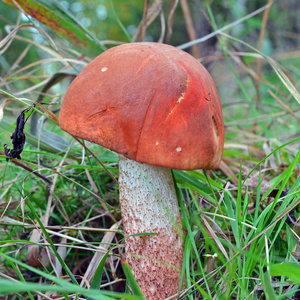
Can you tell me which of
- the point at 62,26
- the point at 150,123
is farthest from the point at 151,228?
the point at 62,26

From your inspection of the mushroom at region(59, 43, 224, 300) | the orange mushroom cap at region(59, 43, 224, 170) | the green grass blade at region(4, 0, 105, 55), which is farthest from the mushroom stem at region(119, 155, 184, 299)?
the green grass blade at region(4, 0, 105, 55)

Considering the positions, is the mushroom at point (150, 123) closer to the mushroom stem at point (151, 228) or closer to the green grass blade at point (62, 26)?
the mushroom stem at point (151, 228)

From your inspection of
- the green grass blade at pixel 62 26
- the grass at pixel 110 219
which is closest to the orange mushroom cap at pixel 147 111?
the grass at pixel 110 219

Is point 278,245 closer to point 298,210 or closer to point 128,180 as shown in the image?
point 298,210

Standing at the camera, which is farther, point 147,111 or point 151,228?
point 151,228

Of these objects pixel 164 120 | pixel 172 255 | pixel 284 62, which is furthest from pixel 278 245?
pixel 284 62

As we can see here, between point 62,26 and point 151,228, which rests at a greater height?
point 62,26

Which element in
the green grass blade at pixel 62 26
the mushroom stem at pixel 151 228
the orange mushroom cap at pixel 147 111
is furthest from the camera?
the green grass blade at pixel 62 26

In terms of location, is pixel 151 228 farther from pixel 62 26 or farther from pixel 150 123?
pixel 62 26
